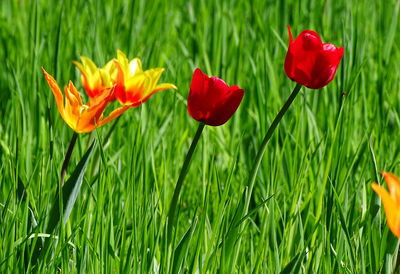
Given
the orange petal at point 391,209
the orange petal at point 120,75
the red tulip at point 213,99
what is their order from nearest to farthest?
the orange petal at point 391,209 → the red tulip at point 213,99 → the orange petal at point 120,75

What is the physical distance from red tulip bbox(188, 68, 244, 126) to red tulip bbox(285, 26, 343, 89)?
0.09 meters

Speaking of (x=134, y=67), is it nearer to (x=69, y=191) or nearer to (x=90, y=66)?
(x=90, y=66)

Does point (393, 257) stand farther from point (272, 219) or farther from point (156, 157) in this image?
point (156, 157)

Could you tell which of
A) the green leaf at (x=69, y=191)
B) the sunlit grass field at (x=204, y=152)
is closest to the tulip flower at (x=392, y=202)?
the sunlit grass field at (x=204, y=152)

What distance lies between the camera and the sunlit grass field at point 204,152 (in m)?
1.05

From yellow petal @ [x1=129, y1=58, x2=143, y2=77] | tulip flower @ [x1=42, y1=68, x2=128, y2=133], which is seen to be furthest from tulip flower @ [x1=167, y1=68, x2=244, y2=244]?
yellow petal @ [x1=129, y1=58, x2=143, y2=77]

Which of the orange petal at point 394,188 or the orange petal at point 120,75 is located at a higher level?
the orange petal at point 120,75

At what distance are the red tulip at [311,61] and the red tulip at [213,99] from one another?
0.31 ft

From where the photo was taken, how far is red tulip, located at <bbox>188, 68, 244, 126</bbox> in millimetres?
1001

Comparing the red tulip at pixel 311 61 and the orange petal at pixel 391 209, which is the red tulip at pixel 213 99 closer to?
the red tulip at pixel 311 61

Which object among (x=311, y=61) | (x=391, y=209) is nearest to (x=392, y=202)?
(x=391, y=209)

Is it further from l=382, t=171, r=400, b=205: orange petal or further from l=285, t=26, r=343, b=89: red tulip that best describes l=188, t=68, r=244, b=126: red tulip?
l=382, t=171, r=400, b=205: orange petal

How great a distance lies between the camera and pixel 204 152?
1.27 m

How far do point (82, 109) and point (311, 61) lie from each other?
371 mm
